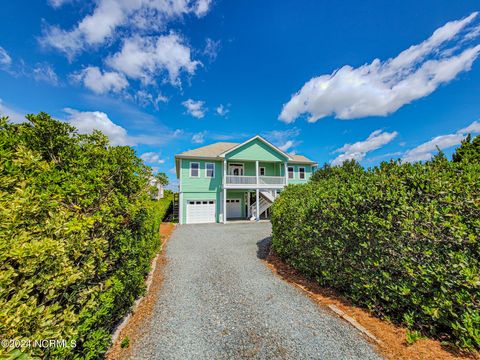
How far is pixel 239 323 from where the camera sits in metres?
3.48

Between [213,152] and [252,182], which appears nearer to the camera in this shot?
[252,182]

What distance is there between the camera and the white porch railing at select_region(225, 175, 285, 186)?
1784 cm

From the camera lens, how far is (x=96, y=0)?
5.89m

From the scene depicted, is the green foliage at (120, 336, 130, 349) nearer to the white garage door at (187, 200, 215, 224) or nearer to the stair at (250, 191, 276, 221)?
the white garage door at (187, 200, 215, 224)

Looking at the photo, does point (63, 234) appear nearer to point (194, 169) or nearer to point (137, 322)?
point (137, 322)

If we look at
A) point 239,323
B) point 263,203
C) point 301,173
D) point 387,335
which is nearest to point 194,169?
point 263,203

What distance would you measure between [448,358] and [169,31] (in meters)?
11.8

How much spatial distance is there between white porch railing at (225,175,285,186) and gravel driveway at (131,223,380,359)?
1220 cm

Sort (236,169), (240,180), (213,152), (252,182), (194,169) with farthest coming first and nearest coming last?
(236,169) < (213,152) < (252,182) < (240,180) < (194,169)

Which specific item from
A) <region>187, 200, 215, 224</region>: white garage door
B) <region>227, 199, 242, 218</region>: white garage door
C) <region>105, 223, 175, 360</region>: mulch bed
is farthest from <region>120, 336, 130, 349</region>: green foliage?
<region>227, 199, 242, 218</region>: white garage door

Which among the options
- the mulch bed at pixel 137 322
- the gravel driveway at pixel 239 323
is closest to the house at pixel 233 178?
the gravel driveway at pixel 239 323

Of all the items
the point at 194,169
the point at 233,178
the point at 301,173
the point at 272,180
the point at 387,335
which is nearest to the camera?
the point at 387,335

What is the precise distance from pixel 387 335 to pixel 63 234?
468 cm

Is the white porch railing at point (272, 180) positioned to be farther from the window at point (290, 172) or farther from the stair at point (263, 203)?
the window at point (290, 172)
